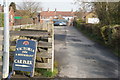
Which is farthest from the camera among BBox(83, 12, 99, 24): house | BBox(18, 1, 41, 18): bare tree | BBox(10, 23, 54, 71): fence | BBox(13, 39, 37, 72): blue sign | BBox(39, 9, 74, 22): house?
BBox(39, 9, 74, 22): house

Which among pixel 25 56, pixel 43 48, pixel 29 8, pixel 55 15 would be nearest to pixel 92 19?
pixel 29 8

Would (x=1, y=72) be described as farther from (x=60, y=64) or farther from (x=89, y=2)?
(x=89, y=2)

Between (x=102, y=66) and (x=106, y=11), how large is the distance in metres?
7.94

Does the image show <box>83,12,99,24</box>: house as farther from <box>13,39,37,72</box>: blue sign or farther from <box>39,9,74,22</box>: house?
<box>39,9,74,22</box>: house

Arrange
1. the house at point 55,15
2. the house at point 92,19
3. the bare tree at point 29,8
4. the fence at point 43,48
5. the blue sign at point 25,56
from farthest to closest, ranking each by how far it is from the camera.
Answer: the house at point 55,15
the bare tree at point 29,8
the house at point 92,19
the fence at point 43,48
the blue sign at point 25,56

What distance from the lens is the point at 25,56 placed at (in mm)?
5074

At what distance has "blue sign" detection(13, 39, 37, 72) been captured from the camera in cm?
503

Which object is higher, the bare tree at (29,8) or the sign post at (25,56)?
the bare tree at (29,8)

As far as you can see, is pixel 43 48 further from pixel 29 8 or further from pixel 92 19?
pixel 29 8

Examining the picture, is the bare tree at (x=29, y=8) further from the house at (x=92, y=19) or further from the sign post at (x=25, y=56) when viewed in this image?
the sign post at (x=25, y=56)

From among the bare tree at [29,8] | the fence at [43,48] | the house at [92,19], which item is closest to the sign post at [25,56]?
the fence at [43,48]

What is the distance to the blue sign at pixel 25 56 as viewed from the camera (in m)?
5.03

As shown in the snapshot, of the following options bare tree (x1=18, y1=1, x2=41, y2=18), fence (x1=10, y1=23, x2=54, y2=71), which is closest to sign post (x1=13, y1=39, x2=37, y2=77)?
fence (x1=10, y1=23, x2=54, y2=71)

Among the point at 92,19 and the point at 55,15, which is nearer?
the point at 92,19
